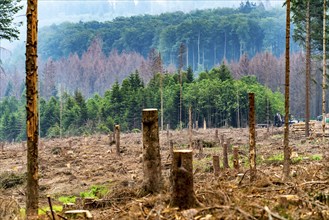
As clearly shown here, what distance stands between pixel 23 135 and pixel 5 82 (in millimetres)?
61470

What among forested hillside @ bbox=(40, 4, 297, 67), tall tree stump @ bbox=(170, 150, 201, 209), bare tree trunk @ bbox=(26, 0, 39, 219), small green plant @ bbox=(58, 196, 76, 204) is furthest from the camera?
forested hillside @ bbox=(40, 4, 297, 67)

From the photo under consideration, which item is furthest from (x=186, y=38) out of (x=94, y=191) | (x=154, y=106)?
(x=94, y=191)

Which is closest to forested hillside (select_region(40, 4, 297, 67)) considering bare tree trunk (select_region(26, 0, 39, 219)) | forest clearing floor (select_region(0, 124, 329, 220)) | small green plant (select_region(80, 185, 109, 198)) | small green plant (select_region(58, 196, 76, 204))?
forest clearing floor (select_region(0, 124, 329, 220))

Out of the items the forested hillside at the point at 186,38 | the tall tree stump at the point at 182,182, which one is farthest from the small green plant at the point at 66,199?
the forested hillside at the point at 186,38

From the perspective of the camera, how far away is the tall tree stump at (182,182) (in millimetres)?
6578

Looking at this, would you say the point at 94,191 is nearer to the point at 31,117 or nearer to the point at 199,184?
the point at 199,184

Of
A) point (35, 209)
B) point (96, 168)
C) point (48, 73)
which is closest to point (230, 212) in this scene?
point (35, 209)

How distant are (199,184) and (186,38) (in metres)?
112

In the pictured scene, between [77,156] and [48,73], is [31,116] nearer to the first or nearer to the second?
[77,156]

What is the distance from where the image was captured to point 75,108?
56.1 meters

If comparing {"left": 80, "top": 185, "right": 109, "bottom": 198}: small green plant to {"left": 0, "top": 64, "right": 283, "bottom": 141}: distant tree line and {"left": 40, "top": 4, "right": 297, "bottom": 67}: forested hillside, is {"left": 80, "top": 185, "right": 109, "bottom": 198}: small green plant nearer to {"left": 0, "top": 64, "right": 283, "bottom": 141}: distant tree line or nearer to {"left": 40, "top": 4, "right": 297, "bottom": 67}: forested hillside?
{"left": 0, "top": 64, "right": 283, "bottom": 141}: distant tree line

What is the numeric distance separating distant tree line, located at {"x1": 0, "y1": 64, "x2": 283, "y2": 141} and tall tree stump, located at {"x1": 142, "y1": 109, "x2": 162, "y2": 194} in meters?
43.0

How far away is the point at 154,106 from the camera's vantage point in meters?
54.8

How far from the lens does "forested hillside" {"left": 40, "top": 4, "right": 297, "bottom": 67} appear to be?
401 ft
